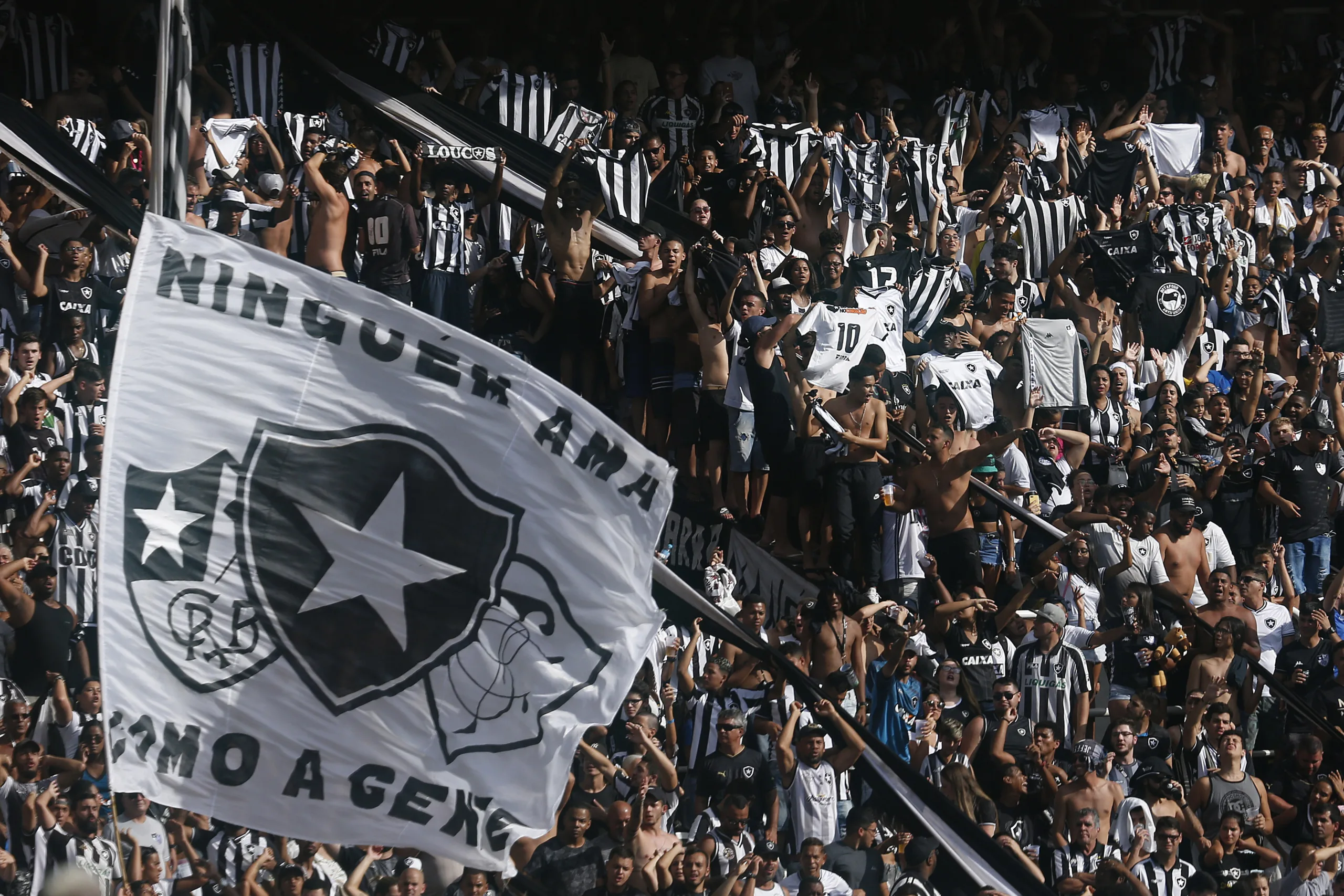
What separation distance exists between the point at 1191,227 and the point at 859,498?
4.71 metres

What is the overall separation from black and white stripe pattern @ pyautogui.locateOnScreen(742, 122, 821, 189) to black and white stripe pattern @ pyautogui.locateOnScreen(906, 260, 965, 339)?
137 cm

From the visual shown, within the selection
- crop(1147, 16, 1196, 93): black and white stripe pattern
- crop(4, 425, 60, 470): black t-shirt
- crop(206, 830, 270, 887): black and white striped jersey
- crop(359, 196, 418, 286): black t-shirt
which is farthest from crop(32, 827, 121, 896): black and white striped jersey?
crop(1147, 16, 1196, 93): black and white stripe pattern

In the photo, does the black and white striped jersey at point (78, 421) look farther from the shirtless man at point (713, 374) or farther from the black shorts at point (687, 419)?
the shirtless man at point (713, 374)

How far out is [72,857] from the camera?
10.3m

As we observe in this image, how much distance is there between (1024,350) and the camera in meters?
14.1

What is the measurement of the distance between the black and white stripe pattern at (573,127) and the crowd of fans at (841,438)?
0.28 metres

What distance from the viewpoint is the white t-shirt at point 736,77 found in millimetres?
16766

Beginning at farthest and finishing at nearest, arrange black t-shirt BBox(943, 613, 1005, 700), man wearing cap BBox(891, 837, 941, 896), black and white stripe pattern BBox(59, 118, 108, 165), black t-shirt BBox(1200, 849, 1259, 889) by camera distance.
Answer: black and white stripe pattern BBox(59, 118, 108, 165) < black t-shirt BBox(943, 613, 1005, 700) < black t-shirt BBox(1200, 849, 1259, 889) < man wearing cap BBox(891, 837, 941, 896)

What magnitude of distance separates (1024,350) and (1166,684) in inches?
100

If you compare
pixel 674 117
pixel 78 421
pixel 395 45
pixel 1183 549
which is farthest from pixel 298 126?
pixel 1183 549

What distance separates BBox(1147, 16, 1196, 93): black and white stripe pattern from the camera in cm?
1861

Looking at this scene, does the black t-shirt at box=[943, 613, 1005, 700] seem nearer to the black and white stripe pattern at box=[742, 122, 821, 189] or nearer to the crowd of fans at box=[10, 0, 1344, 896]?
the crowd of fans at box=[10, 0, 1344, 896]

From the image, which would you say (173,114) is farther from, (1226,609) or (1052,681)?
(1226,609)

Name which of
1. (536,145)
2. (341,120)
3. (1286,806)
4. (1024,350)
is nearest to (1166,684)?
(1286,806)
